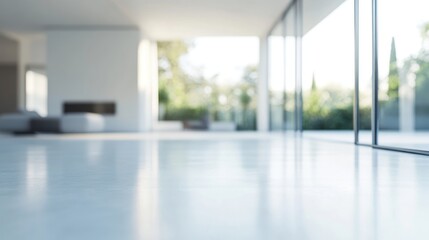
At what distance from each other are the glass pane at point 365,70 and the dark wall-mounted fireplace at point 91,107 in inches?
314

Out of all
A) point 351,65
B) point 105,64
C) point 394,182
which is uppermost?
point 105,64

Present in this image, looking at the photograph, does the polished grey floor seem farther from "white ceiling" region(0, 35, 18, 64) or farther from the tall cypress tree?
"white ceiling" region(0, 35, 18, 64)

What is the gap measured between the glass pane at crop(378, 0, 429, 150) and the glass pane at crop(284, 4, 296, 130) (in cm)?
318

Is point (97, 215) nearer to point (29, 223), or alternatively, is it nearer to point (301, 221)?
point (29, 223)

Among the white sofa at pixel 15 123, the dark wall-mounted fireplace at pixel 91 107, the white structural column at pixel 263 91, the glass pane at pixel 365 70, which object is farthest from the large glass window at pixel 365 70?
the dark wall-mounted fireplace at pixel 91 107

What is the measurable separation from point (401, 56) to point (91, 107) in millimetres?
9042

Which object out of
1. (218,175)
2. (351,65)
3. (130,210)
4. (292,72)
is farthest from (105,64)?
(130,210)

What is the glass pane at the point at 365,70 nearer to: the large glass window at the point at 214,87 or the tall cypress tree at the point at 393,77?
the tall cypress tree at the point at 393,77

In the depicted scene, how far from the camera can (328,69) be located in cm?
618

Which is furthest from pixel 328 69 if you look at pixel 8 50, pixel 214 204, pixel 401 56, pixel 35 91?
pixel 8 50

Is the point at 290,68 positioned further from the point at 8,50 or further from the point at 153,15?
the point at 8,50

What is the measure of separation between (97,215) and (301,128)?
687cm

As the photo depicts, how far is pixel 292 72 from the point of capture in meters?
8.55

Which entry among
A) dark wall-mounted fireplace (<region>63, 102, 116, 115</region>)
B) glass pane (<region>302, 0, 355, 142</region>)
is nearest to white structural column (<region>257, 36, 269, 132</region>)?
dark wall-mounted fireplace (<region>63, 102, 116, 115</region>)
